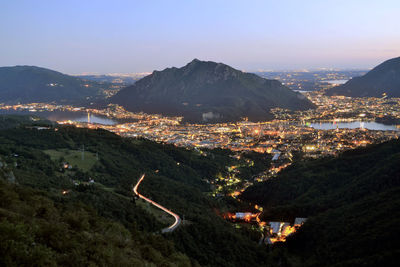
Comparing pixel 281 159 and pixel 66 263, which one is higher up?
pixel 66 263

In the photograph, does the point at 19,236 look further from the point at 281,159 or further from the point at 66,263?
the point at 281,159

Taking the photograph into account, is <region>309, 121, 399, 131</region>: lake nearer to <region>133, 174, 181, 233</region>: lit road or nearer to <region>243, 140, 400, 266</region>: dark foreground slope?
<region>243, 140, 400, 266</region>: dark foreground slope

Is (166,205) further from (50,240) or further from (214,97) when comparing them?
(214,97)

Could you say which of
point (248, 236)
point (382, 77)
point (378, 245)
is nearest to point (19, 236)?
point (378, 245)

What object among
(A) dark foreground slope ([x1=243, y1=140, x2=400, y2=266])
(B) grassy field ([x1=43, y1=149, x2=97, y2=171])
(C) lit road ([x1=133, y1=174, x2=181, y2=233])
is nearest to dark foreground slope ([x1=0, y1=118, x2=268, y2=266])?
(B) grassy field ([x1=43, y1=149, x2=97, y2=171])

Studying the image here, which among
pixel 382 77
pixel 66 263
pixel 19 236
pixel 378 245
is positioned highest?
pixel 382 77

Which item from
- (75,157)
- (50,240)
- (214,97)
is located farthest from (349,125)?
(50,240)
